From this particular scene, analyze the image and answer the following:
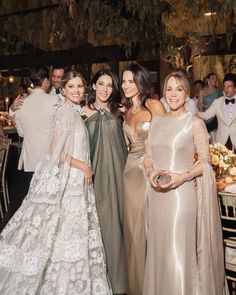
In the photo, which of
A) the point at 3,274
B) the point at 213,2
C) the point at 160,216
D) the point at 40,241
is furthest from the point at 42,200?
the point at 213,2

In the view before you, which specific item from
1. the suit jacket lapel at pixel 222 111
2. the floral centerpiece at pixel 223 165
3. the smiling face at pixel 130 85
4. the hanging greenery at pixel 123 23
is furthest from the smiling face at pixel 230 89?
the smiling face at pixel 130 85

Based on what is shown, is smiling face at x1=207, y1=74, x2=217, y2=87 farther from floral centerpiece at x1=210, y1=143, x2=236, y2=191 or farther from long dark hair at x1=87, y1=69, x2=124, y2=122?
long dark hair at x1=87, y1=69, x2=124, y2=122

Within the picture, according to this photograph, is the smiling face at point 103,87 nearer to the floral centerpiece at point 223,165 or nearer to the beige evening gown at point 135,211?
the beige evening gown at point 135,211

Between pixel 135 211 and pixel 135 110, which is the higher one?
pixel 135 110

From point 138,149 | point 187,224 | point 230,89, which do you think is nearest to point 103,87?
point 138,149

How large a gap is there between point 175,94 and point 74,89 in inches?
30.8

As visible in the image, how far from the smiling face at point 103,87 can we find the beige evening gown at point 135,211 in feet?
1.11

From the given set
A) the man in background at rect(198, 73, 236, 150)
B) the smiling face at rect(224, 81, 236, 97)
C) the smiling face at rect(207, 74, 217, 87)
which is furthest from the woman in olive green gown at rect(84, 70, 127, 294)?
the smiling face at rect(207, 74, 217, 87)

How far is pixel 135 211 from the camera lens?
2.84 metres

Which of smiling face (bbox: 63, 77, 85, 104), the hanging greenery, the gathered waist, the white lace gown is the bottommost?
the white lace gown

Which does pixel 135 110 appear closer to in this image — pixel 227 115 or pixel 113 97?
pixel 113 97

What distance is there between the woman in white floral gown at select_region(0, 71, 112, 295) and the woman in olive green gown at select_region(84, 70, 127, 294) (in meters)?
0.08

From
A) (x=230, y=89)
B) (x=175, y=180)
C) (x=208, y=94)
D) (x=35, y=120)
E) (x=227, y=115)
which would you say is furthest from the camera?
(x=208, y=94)

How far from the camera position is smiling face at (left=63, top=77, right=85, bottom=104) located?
3.02 metres
